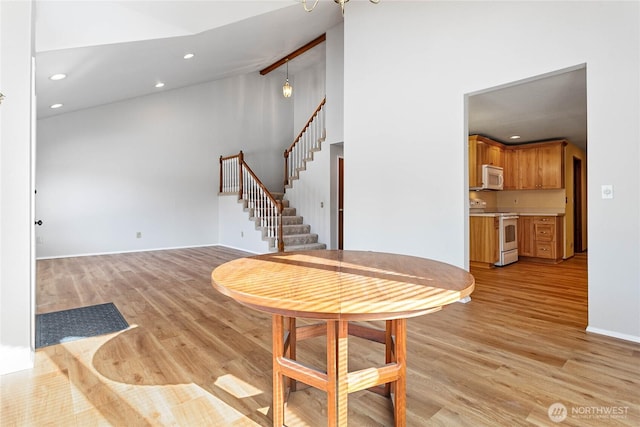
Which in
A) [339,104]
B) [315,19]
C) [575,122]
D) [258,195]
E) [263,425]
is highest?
[315,19]

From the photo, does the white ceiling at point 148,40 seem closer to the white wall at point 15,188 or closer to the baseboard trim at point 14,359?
the white wall at point 15,188

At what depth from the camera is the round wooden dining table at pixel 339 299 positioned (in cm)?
99

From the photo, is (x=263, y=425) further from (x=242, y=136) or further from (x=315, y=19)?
(x=242, y=136)

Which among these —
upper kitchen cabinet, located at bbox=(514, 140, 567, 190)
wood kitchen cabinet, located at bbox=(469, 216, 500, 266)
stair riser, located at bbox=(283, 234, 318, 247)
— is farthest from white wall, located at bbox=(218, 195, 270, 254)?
upper kitchen cabinet, located at bbox=(514, 140, 567, 190)

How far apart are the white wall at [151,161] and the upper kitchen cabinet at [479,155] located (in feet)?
15.5

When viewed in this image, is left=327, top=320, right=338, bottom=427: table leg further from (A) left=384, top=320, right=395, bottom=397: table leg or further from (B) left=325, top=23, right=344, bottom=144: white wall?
(B) left=325, top=23, right=344, bottom=144: white wall

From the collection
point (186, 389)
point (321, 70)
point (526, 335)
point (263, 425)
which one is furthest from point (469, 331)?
point (321, 70)

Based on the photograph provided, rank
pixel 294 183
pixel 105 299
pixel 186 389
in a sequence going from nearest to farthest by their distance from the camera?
1. pixel 186 389
2. pixel 105 299
3. pixel 294 183

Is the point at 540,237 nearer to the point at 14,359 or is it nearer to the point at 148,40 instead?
the point at 148,40

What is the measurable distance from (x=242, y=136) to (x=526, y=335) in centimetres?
720

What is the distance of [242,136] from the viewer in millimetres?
8125

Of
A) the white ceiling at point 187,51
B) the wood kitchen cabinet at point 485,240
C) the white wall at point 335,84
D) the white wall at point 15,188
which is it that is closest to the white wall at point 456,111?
the white ceiling at point 187,51

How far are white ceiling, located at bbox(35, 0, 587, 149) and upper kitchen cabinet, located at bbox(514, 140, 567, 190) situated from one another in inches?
8.5

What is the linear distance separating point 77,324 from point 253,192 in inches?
166
